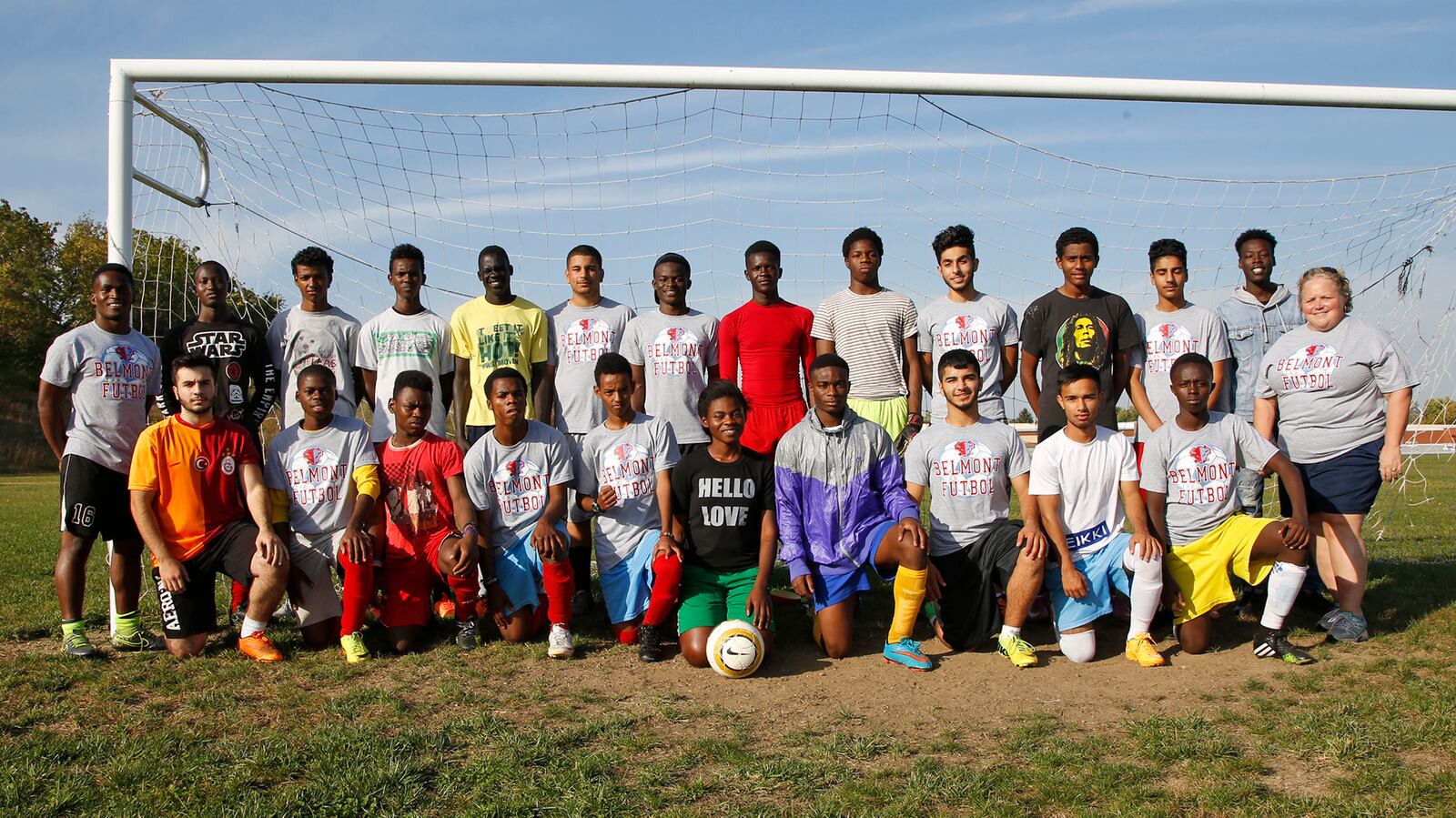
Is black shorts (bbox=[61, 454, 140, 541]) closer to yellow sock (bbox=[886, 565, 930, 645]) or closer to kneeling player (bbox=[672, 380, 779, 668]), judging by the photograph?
kneeling player (bbox=[672, 380, 779, 668])

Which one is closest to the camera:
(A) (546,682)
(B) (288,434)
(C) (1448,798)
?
(C) (1448,798)

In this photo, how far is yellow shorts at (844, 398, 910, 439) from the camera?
561 cm

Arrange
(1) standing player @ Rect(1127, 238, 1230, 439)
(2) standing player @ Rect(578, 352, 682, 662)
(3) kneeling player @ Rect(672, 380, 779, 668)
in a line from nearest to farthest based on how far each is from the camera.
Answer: (3) kneeling player @ Rect(672, 380, 779, 668)
(2) standing player @ Rect(578, 352, 682, 662)
(1) standing player @ Rect(1127, 238, 1230, 439)

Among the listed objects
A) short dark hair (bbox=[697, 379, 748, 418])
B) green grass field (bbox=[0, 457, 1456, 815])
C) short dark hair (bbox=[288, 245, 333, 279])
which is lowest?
green grass field (bbox=[0, 457, 1456, 815])

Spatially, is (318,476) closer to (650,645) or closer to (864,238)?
(650,645)

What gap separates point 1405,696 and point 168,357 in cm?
615

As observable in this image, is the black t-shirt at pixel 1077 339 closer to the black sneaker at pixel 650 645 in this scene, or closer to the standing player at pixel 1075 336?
the standing player at pixel 1075 336

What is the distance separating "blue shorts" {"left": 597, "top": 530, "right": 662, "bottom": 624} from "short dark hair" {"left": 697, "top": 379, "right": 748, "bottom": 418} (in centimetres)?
70

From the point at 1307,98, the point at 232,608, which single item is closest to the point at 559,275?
the point at 232,608

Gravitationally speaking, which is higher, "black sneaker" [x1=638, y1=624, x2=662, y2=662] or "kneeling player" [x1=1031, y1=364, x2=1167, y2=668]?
"kneeling player" [x1=1031, y1=364, x2=1167, y2=668]

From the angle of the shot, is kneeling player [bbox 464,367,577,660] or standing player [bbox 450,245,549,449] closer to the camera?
kneeling player [bbox 464,367,577,660]

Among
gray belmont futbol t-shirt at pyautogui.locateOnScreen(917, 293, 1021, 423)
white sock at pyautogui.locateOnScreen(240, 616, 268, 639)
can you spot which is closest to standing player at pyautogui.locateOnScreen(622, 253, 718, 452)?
gray belmont futbol t-shirt at pyautogui.locateOnScreen(917, 293, 1021, 423)

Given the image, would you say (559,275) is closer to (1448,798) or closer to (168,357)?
(168,357)

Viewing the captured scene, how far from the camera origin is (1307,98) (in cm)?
650
